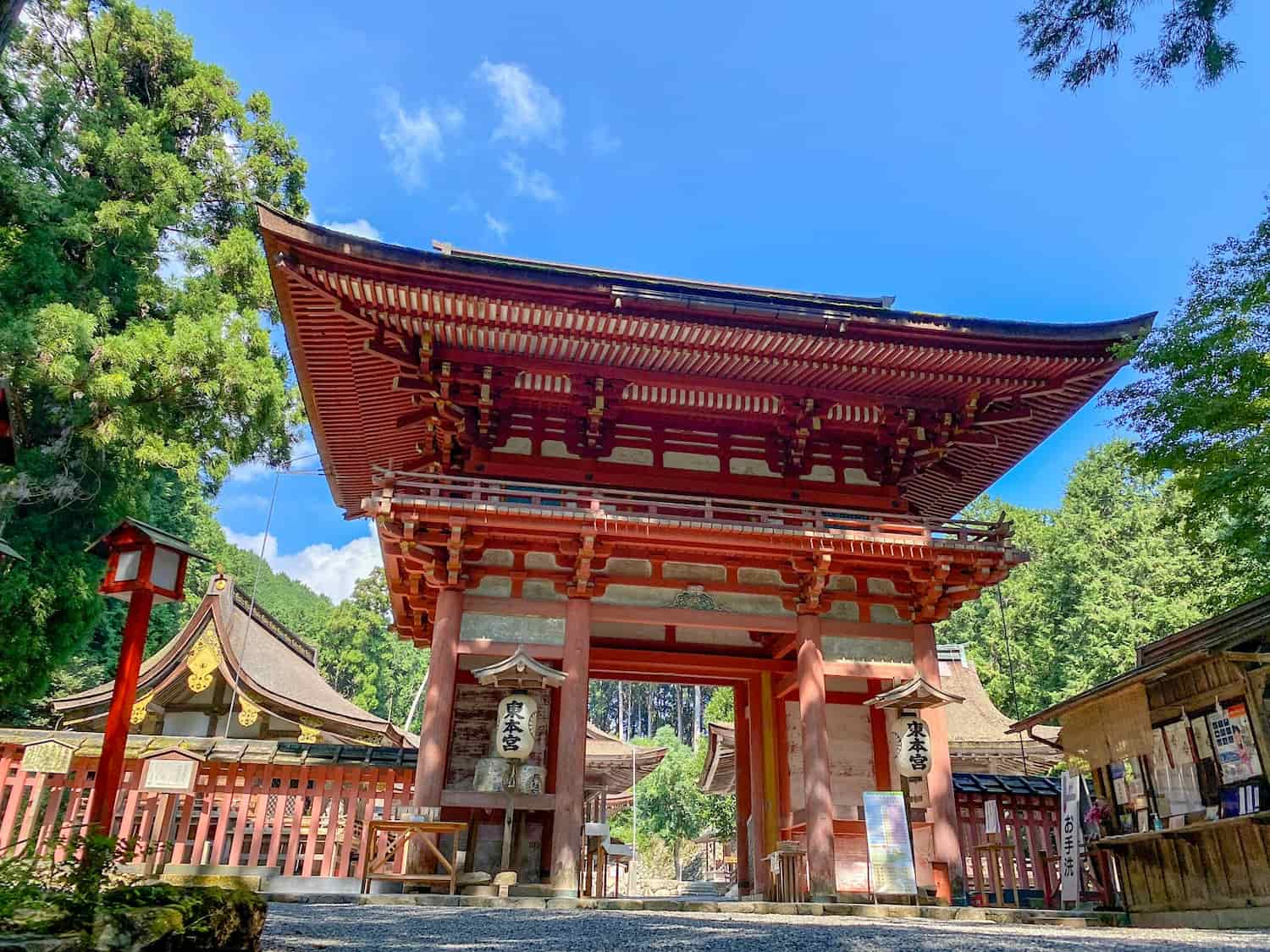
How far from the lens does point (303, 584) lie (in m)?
94.8

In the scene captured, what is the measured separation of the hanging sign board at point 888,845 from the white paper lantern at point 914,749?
58cm

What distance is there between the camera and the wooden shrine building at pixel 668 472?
9633mm

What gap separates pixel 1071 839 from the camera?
1024cm

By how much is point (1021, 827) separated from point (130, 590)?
11275 mm

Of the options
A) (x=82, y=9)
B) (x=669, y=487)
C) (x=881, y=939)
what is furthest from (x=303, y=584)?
(x=881, y=939)

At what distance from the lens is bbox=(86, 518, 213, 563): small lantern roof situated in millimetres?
6090

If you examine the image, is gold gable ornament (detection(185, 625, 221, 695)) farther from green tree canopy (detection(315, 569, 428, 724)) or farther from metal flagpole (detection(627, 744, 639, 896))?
green tree canopy (detection(315, 569, 428, 724))

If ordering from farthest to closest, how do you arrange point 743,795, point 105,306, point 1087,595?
point 1087,595, point 105,306, point 743,795

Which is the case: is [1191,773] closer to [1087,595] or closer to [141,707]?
[141,707]

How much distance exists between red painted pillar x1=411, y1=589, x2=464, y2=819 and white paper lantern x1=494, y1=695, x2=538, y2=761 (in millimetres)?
635

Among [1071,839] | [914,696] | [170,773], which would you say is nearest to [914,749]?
[914,696]

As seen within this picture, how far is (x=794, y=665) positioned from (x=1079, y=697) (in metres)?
3.68

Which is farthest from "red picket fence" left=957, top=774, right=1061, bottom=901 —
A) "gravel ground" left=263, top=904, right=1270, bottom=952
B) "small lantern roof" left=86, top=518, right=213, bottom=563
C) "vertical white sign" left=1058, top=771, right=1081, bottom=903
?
"small lantern roof" left=86, top=518, right=213, bottom=563

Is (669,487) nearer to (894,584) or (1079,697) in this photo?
(894,584)
